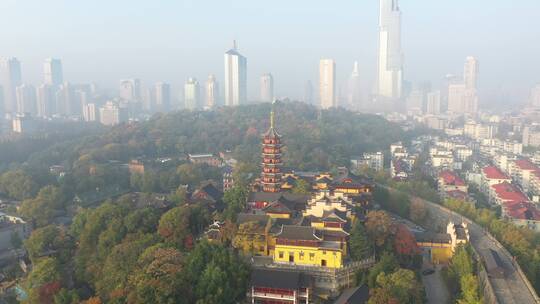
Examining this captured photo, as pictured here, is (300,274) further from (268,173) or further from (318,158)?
(318,158)

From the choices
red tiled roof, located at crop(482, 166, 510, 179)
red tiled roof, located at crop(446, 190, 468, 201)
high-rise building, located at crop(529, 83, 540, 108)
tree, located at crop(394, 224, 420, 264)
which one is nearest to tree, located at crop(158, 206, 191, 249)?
tree, located at crop(394, 224, 420, 264)

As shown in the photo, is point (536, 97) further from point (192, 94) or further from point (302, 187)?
point (302, 187)

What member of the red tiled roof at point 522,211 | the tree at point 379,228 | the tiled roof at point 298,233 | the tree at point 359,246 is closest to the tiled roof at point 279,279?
the tiled roof at point 298,233

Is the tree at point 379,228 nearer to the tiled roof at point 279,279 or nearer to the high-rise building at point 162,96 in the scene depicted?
the tiled roof at point 279,279

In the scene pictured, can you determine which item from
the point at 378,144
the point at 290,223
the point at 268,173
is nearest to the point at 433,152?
the point at 378,144

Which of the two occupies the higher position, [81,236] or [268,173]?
[268,173]

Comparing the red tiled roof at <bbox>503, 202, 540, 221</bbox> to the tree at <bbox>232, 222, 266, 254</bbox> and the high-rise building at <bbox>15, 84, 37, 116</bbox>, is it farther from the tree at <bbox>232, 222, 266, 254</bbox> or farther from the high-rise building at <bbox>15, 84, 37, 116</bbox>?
the high-rise building at <bbox>15, 84, 37, 116</bbox>
